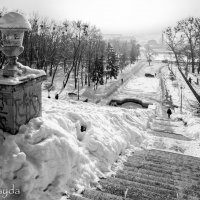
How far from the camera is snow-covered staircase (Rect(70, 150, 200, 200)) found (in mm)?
4691

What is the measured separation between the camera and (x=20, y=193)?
13.4 feet

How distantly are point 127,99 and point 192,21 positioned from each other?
89.1 ft

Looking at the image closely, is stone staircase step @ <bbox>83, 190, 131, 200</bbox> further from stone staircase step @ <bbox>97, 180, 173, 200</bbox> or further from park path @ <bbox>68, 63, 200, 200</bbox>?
stone staircase step @ <bbox>97, 180, 173, 200</bbox>

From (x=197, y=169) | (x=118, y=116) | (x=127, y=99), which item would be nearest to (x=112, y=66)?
(x=127, y=99)

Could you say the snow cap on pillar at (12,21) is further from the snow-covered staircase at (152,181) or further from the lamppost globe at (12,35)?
the snow-covered staircase at (152,181)

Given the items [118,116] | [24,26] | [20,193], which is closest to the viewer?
[20,193]

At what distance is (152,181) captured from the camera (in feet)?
17.7

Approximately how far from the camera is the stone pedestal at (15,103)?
465cm

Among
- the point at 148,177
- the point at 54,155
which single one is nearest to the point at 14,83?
the point at 54,155

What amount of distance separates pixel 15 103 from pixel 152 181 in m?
3.21

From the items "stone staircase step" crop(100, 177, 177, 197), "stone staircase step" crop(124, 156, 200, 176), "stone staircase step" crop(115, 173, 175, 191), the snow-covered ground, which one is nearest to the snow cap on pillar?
the snow-covered ground

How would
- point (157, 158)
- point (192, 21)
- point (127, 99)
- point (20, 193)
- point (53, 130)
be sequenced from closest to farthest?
1. point (20, 193)
2. point (53, 130)
3. point (157, 158)
4. point (127, 99)
5. point (192, 21)

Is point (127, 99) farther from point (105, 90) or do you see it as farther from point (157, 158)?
point (157, 158)

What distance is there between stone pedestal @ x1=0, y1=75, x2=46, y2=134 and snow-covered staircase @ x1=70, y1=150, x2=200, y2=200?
1.76 m
